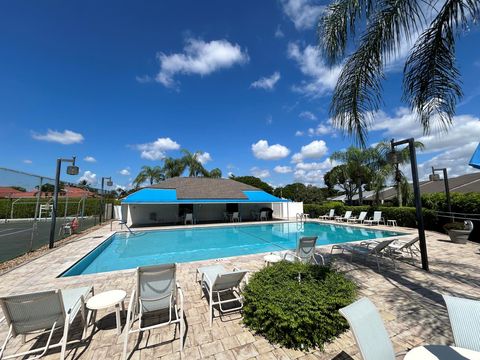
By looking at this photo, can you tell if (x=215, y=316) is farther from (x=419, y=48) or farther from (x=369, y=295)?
(x=419, y=48)

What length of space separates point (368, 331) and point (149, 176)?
46323mm

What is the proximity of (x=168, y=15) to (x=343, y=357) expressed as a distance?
14862 millimetres

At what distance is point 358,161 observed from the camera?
30.1 meters

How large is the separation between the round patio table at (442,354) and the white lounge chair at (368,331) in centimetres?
22

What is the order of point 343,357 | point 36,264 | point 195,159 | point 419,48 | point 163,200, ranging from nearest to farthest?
point 343,357 → point 419,48 → point 36,264 → point 163,200 → point 195,159

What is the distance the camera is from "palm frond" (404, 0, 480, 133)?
4207 mm

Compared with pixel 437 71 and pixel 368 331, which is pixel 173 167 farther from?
pixel 368 331

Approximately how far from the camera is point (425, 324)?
169 inches

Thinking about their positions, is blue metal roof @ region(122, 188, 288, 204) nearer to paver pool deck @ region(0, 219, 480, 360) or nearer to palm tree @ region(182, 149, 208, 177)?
paver pool deck @ region(0, 219, 480, 360)

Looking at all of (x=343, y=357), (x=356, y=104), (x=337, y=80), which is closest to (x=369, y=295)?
(x=343, y=357)

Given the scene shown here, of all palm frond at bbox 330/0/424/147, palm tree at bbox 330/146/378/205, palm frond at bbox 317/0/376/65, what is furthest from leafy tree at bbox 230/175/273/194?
palm frond at bbox 317/0/376/65

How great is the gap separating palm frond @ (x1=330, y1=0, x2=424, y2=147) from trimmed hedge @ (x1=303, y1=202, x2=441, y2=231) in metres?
14.9

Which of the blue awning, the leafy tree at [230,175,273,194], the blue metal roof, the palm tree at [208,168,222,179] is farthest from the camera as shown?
the leafy tree at [230,175,273,194]

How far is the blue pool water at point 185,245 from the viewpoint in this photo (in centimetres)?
1116
